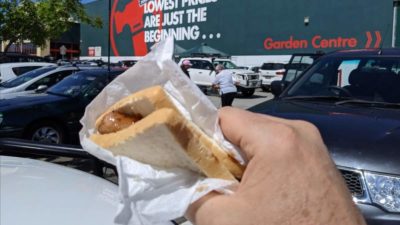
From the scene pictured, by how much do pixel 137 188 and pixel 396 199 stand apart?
221 cm

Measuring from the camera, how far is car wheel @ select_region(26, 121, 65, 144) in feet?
26.3

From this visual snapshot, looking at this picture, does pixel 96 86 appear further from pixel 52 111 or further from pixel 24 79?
pixel 24 79

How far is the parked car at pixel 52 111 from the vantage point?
7.78 metres

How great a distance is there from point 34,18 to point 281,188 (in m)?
27.6

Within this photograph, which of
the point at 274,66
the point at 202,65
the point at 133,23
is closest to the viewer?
the point at 202,65

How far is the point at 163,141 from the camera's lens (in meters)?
0.96

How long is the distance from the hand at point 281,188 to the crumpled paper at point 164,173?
0.03m

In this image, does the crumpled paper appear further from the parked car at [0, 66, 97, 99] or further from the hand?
the parked car at [0, 66, 97, 99]

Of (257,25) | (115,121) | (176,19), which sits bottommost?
(115,121)

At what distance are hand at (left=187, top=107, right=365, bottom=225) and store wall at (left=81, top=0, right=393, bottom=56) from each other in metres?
22.3

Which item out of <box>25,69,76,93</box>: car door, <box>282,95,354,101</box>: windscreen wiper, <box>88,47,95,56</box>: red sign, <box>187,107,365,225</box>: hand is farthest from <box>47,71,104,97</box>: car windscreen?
<box>88,47,95,56</box>: red sign

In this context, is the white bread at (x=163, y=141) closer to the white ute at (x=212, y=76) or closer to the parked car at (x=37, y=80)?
the parked car at (x=37, y=80)

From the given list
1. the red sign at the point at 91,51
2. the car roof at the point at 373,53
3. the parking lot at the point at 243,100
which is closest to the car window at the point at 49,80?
the parking lot at the point at 243,100

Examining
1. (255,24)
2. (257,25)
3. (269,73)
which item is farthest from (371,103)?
(255,24)
